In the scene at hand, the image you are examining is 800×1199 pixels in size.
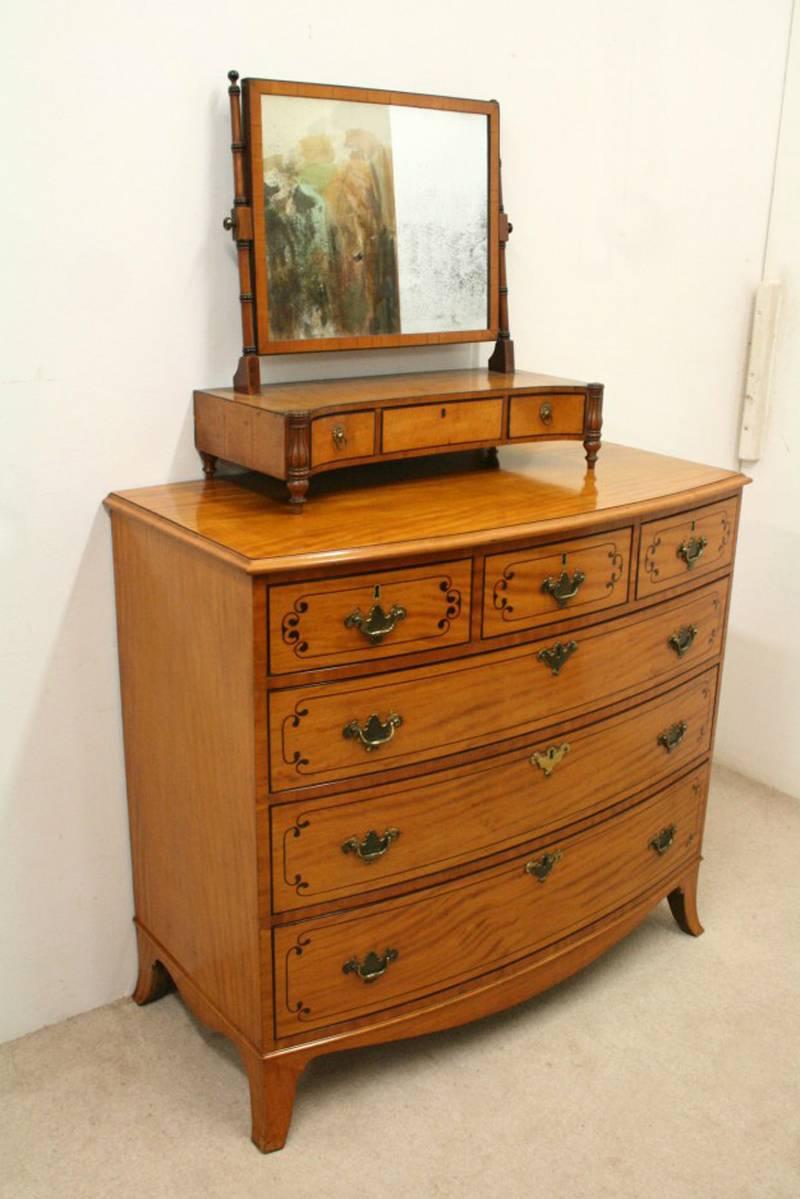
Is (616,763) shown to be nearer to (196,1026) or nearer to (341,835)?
(341,835)

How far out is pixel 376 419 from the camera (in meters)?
2.09

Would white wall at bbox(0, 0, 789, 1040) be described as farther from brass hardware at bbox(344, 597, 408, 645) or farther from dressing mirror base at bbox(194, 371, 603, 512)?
brass hardware at bbox(344, 597, 408, 645)

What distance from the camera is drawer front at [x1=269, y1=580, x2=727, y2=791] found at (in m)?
1.85

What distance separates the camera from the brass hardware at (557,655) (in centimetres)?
210

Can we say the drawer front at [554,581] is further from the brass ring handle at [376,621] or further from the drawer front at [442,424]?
the drawer front at [442,424]

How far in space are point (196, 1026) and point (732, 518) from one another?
1.55 meters

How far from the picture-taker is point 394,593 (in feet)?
6.10

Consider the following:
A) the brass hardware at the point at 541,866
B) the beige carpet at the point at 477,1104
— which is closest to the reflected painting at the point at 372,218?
the brass hardware at the point at 541,866

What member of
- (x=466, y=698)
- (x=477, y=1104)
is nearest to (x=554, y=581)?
(x=466, y=698)

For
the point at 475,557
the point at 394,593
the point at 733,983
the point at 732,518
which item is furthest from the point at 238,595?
the point at 733,983

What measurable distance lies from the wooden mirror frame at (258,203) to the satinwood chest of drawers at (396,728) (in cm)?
27

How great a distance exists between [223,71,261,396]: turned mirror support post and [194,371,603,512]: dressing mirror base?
16 millimetres

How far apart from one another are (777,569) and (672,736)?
1.08 metres

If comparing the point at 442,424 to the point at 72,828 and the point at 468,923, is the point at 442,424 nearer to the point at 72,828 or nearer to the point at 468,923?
the point at 468,923
